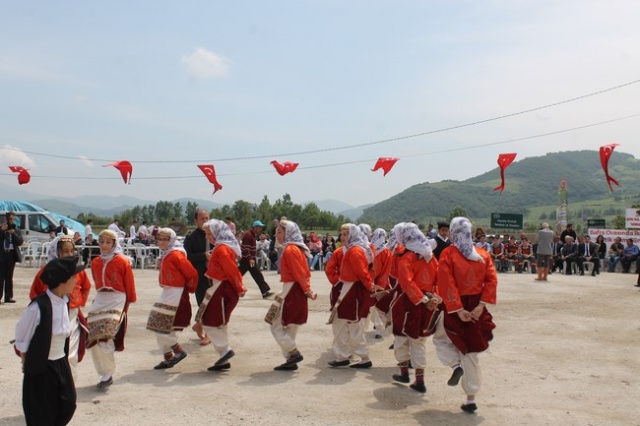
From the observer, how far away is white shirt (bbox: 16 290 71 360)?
4.46 metres

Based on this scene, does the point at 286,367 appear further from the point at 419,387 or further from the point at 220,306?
the point at 419,387

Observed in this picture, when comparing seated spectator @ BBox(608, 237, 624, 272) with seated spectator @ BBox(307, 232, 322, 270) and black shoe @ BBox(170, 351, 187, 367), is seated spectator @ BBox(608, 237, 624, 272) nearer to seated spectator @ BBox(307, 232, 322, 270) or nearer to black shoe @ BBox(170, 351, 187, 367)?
seated spectator @ BBox(307, 232, 322, 270)

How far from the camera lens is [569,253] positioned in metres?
22.7

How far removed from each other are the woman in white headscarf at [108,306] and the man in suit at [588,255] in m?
18.9

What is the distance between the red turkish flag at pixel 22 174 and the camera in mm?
25578

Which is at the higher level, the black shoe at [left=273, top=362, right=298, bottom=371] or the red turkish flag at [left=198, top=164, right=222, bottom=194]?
the red turkish flag at [left=198, top=164, right=222, bottom=194]

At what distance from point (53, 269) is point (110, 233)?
2322 mm

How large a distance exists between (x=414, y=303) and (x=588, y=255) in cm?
1832

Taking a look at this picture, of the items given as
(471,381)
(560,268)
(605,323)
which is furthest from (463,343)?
(560,268)

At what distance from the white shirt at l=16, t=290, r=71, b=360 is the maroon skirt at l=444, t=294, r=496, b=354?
3.59 m

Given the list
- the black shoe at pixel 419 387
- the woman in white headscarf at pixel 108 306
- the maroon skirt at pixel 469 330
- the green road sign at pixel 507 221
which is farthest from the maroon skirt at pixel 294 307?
the green road sign at pixel 507 221

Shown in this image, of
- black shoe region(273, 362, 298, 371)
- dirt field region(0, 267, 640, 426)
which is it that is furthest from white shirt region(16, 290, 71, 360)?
black shoe region(273, 362, 298, 371)

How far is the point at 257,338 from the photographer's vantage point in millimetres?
9797

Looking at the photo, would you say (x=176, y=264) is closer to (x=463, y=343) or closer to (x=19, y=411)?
(x=19, y=411)
